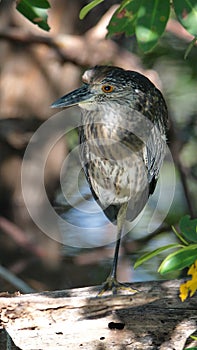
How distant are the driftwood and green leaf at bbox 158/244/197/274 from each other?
15.7 inches

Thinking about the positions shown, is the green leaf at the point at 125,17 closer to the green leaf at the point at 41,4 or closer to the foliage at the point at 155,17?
the foliage at the point at 155,17

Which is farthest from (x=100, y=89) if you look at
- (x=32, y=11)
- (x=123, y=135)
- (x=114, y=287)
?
(x=114, y=287)

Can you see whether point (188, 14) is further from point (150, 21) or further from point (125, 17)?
point (125, 17)

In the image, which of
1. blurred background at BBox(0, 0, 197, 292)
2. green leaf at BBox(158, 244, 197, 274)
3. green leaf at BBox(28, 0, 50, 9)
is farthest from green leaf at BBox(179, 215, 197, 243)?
blurred background at BBox(0, 0, 197, 292)

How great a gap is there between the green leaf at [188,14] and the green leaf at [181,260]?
0.65m

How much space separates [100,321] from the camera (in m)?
2.89

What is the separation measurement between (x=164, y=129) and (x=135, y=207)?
1.20 ft

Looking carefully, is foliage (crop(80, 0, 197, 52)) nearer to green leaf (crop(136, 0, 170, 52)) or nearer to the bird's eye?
green leaf (crop(136, 0, 170, 52))

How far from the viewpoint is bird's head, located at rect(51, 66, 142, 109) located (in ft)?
10.6

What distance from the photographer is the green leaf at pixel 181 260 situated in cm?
247

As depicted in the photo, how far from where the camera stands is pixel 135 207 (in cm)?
366

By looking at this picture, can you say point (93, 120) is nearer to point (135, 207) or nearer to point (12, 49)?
point (135, 207)

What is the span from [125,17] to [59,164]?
6.03 ft

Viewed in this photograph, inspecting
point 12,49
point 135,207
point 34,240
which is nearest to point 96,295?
point 135,207
